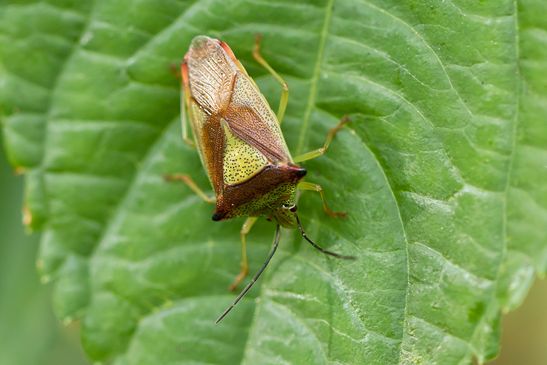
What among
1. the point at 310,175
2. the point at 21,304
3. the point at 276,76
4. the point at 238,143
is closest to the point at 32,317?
the point at 21,304

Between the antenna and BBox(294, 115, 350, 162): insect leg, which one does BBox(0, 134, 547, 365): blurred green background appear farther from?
BBox(294, 115, 350, 162): insect leg

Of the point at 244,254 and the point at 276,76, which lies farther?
the point at 244,254

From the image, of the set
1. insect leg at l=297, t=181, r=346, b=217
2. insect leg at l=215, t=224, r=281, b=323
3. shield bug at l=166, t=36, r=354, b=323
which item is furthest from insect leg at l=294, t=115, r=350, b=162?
insect leg at l=215, t=224, r=281, b=323

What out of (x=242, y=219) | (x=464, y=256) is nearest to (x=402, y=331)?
(x=464, y=256)

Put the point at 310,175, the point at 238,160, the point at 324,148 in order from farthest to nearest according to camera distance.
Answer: the point at 238,160 < the point at 310,175 < the point at 324,148

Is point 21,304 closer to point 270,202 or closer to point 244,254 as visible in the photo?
point 244,254

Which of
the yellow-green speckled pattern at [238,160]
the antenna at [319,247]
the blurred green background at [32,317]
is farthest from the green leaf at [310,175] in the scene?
the blurred green background at [32,317]

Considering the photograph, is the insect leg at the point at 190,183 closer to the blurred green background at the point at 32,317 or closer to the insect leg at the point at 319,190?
the insect leg at the point at 319,190
